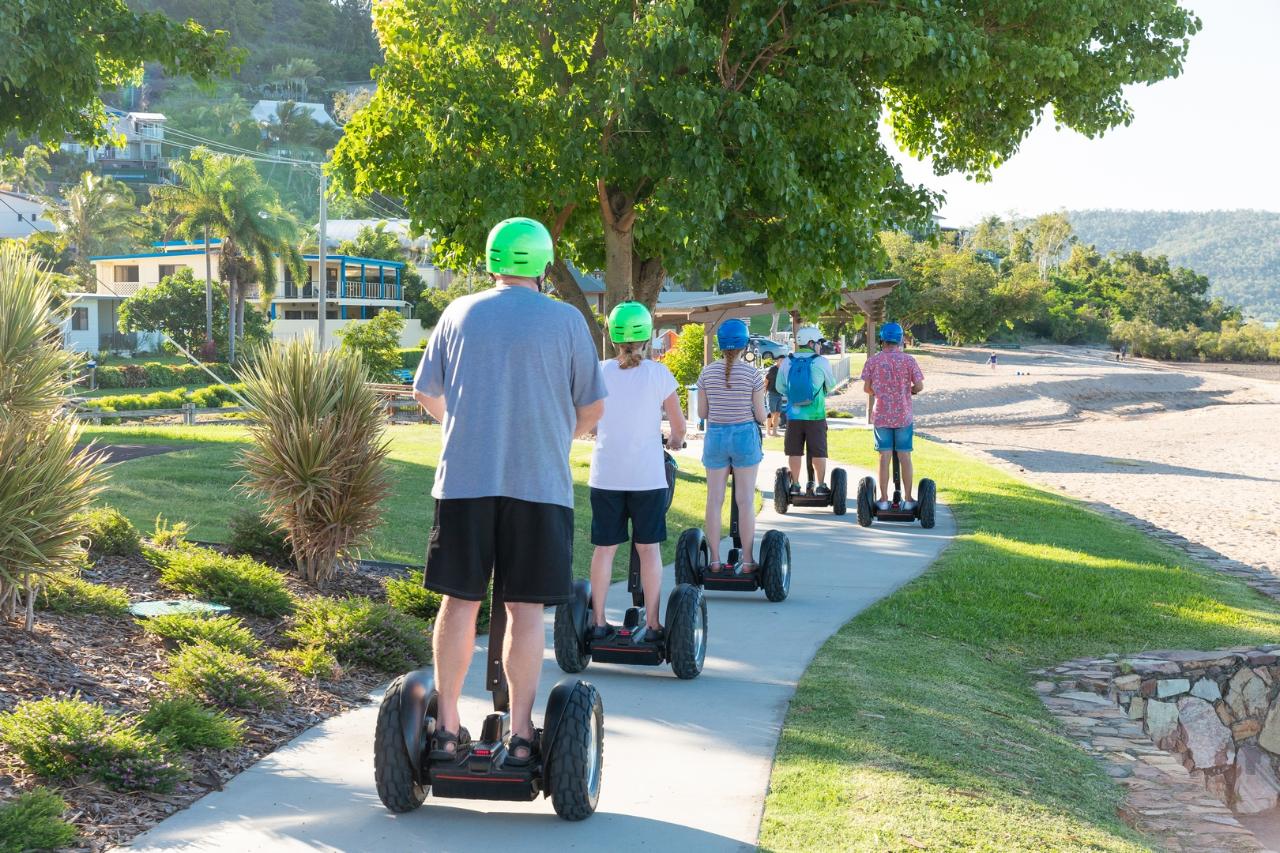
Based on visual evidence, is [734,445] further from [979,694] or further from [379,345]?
[379,345]

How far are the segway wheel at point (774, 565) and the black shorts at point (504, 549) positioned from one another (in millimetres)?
4906

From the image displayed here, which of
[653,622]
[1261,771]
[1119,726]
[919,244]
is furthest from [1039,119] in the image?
[919,244]

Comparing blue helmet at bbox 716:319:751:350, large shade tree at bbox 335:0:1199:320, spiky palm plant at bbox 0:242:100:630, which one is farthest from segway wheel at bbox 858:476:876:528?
spiky palm plant at bbox 0:242:100:630

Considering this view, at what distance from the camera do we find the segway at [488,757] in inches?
173

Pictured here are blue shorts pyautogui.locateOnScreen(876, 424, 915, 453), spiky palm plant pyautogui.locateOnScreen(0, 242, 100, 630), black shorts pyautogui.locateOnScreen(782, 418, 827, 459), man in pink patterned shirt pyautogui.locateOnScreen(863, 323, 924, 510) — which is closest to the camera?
spiky palm plant pyautogui.locateOnScreen(0, 242, 100, 630)

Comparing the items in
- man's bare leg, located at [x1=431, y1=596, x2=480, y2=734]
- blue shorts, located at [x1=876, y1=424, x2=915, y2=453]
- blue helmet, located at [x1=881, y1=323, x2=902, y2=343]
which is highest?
blue helmet, located at [x1=881, y1=323, x2=902, y2=343]

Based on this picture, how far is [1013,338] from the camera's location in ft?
311

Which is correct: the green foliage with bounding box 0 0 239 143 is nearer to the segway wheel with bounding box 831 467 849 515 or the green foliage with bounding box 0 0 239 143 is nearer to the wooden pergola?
the segway wheel with bounding box 831 467 849 515

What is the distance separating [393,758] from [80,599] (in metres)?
3.27

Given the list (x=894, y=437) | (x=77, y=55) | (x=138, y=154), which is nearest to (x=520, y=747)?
(x=77, y=55)

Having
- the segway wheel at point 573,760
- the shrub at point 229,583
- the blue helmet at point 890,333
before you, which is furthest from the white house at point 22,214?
the segway wheel at point 573,760

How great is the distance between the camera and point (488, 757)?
4.40 meters

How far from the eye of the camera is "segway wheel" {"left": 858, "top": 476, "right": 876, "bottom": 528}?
13.7 m

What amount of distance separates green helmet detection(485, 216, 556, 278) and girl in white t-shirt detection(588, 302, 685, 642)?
6.31ft
